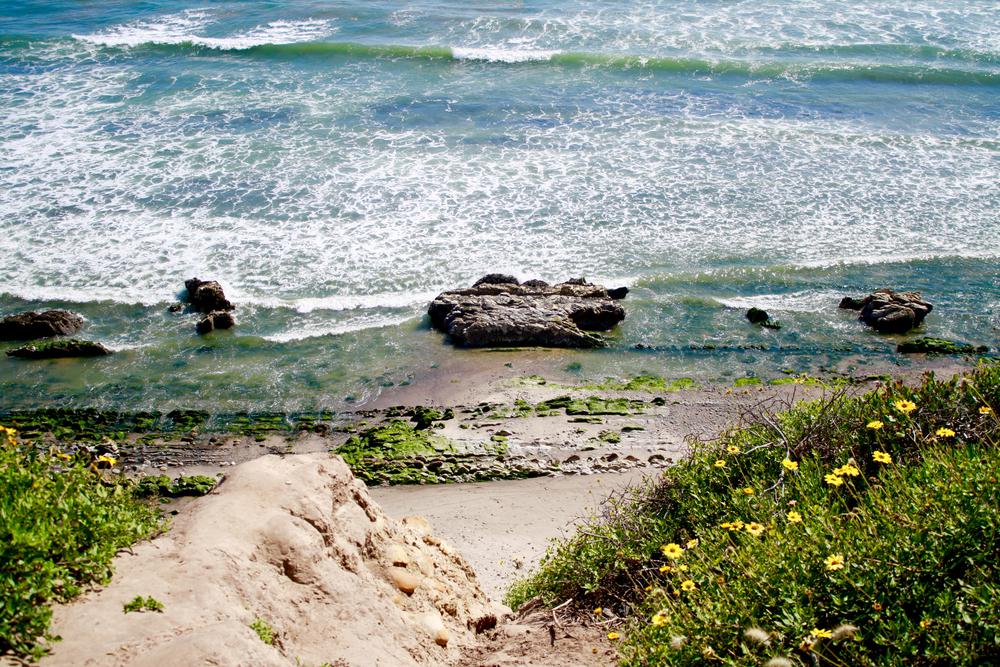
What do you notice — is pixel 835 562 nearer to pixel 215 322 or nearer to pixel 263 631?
pixel 263 631

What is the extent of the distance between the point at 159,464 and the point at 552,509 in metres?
5.70

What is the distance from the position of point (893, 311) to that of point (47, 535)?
14718 millimetres

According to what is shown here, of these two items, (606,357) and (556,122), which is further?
(556,122)

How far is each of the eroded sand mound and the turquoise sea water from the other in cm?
669

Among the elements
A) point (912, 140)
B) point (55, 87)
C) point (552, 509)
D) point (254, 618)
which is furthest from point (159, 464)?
point (912, 140)

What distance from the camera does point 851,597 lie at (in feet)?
16.8

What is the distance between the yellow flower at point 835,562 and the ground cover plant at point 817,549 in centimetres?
2

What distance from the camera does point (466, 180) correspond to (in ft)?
70.6

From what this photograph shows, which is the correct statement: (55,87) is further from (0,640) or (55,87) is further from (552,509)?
(0,640)

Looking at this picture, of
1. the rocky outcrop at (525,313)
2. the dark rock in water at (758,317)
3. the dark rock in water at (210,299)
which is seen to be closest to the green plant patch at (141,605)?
the rocky outcrop at (525,313)

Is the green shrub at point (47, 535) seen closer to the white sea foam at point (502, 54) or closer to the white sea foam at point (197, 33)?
the white sea foam at point (502, 54)

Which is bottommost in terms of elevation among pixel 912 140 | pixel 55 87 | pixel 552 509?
pixel 552 509

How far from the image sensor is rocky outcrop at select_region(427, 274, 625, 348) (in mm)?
15602

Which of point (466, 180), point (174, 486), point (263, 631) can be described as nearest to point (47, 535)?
point (263, 631)
